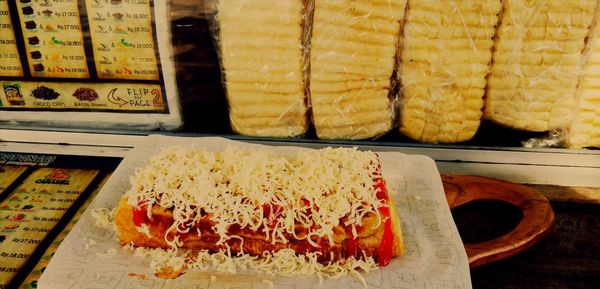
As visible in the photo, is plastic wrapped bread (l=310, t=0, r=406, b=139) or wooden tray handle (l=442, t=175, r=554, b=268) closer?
wooden tray handle (l=442, t=175, r=554, b=268)

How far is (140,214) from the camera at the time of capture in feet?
6.24

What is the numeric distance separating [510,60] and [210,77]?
1.33 m

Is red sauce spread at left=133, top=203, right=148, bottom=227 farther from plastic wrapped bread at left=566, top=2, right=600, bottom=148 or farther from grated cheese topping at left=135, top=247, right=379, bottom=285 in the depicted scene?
plastic wrapped bread at left=566, top=2, right=600, bottom=148

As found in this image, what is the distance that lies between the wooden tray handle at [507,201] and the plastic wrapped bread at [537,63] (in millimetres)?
308

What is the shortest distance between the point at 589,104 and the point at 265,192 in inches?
56.5

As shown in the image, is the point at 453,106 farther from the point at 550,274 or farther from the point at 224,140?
the point at 224,140

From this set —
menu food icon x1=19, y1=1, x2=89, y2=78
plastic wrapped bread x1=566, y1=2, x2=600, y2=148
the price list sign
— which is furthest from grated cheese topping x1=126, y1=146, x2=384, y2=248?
plastic wrapped bread x1=566, y1=2, x2=600, y2=148

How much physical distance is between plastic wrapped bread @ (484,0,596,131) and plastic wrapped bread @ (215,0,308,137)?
0.85 m

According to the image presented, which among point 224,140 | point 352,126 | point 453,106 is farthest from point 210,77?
point 453,106

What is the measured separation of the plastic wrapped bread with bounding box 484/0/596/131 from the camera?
83.7 inches

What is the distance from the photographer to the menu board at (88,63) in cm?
242

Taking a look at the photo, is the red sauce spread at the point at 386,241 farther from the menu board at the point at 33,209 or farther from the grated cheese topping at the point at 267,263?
the menu board at the point at 33,209

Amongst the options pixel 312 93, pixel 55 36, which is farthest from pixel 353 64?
pixel 55 36

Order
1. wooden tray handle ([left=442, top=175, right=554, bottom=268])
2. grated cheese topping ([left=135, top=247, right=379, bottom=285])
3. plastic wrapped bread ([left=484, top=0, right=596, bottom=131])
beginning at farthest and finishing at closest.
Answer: plastic wrapped bread ([left=484, top=0, right=596, bottom=131])
wooden tray handle ([left=442, top=175, right=554, bottom=268])
grated cheese topping ([left=135, top=247, right=379, bottom=285])
